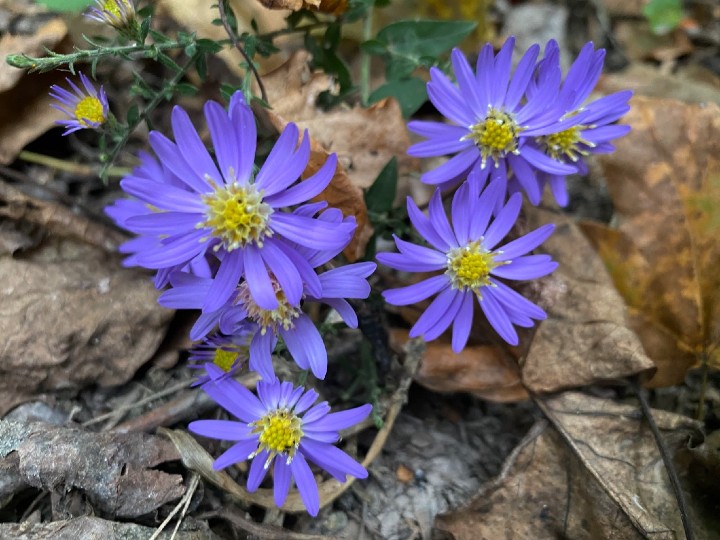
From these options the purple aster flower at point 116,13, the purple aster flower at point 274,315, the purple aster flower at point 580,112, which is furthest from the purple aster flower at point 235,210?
the purple aster flower at point 580,112

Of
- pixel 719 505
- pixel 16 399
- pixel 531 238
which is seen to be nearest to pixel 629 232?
pixel 531 238

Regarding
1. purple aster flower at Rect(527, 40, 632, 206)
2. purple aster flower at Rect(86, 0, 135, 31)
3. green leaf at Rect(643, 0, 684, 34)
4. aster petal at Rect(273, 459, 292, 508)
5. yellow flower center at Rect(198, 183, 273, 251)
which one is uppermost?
green leaf at Rect(643, 0, 684, 34)

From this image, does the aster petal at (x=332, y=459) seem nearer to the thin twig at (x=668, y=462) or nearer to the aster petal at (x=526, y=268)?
the aster petal at (x=526, y=268)

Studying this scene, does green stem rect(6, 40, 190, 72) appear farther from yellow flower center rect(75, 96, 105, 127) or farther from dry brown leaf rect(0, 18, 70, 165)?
dry brown leaf rect(0, 18, 70, 165)

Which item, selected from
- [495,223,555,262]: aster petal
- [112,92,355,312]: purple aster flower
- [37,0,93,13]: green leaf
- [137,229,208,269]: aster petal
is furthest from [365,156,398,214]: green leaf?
[37,0,93,13]: green leaf

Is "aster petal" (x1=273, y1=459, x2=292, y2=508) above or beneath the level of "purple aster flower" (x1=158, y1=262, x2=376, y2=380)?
beneath

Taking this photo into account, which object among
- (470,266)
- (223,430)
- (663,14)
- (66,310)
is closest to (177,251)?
(223,430)
